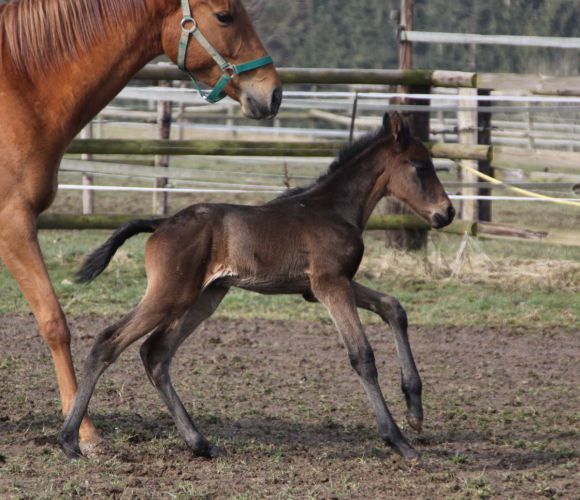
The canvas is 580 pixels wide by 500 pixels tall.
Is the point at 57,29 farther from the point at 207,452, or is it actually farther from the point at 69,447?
the point at 207,452

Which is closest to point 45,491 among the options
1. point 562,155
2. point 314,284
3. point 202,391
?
point 314,284

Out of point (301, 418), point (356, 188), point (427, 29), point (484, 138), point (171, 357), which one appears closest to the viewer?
point (171, 357)

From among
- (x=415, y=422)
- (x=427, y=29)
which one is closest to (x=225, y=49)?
(x=415, y=422)

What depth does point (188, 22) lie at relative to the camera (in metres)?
4.77

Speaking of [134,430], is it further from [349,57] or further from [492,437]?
[349,57]

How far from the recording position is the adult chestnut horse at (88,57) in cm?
475

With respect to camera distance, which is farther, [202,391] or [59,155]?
[202,391]

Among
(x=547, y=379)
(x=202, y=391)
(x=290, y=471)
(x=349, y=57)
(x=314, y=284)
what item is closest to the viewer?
(x=290, y=471)

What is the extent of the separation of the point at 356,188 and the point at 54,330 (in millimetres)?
1612

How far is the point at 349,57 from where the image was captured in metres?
22.2

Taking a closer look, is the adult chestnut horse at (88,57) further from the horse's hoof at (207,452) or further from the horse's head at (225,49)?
the horse's hoof at (207,452)

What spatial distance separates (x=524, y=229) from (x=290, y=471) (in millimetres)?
6106

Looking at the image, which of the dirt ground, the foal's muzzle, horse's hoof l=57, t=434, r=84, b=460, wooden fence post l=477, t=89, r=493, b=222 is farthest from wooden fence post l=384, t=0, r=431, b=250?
horse's hoof l=57, t=434, r=84, b=460

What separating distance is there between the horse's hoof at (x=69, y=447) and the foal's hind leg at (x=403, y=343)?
59.5 inches
